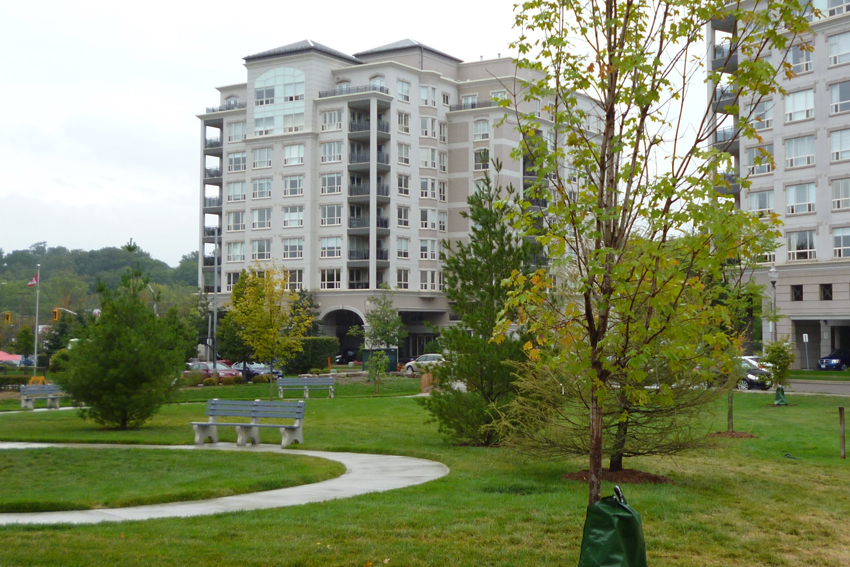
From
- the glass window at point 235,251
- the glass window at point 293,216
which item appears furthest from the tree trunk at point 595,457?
the glass window at point 235,251

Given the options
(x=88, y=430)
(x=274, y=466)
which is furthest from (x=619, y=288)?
(x=88, y=430)

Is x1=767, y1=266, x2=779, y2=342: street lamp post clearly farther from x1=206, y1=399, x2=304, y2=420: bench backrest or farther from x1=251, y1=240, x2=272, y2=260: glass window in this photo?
x1=251, y1=240, x2=272, y2=260: glass window

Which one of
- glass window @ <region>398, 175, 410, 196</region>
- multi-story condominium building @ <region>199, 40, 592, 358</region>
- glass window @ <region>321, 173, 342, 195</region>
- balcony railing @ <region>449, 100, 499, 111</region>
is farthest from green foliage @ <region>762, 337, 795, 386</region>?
balcony railing @ <region>449, 100, 499, 111</region>

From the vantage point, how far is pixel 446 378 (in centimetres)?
1614

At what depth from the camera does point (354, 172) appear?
2776 inches

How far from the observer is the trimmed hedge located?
50469 millimetres

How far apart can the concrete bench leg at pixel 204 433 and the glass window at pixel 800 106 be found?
45284 millimetres

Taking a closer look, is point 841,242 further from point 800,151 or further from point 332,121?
point 332,121

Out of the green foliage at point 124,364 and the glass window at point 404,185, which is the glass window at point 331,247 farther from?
the green foliage at point 124,364

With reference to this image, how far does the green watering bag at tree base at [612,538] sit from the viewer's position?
499cm

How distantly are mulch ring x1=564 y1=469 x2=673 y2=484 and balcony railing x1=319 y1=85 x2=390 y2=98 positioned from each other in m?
59.3

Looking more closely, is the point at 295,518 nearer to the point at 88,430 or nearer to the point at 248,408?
the point at 248,408

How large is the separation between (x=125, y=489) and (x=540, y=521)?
5896 millimetres

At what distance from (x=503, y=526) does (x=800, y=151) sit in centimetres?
4985
